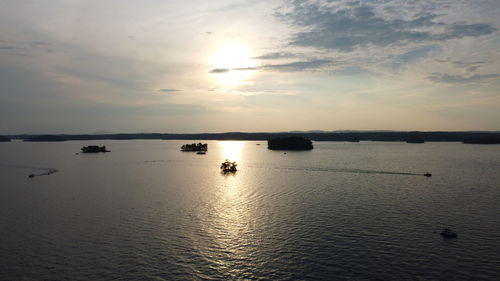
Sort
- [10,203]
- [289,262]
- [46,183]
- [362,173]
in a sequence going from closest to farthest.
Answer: [289,262] → [10,203] → [46,183] → [362,173]

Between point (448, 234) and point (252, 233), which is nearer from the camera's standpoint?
point (448, 234)

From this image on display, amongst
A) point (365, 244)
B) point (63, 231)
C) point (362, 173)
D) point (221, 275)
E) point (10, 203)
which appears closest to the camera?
point (221, 275)

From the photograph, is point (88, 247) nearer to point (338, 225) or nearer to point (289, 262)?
point (289, 262)

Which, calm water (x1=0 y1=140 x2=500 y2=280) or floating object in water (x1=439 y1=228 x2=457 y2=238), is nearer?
calm water (x1=0 y1=140 x2=500 y2=280)

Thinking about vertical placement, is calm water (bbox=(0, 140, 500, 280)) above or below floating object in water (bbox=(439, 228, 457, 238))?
below

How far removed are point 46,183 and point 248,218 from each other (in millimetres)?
76242

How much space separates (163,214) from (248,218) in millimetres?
15722

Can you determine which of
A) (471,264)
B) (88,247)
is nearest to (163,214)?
(88,247)

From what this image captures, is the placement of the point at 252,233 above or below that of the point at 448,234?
below

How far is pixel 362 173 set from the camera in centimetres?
11669

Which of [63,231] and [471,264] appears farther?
[63,231]

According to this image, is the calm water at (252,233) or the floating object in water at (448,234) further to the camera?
the floating object in water at (448,234)

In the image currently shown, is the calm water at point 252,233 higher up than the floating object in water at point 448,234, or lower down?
lower down

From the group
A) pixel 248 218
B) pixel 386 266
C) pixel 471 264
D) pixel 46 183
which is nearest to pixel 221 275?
pixel 386 266
